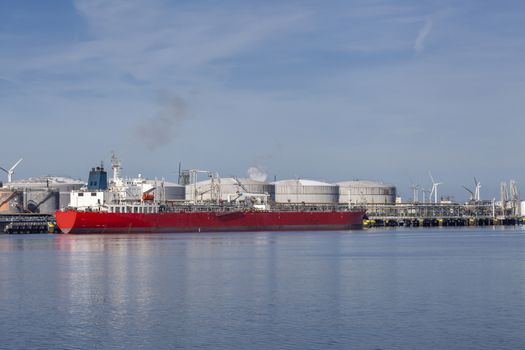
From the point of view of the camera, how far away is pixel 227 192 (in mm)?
130750

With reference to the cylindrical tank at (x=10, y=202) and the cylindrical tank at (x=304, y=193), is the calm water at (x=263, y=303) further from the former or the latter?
the cylindrical tank at (x=304, y=193)

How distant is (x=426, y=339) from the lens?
68.6 feet

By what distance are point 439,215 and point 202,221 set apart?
63.9 metres

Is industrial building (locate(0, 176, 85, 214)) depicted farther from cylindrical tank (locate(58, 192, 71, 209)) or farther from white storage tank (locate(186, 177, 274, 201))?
white storage tank (locate(186, 177, 274, 201))

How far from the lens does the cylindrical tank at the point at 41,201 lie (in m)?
111

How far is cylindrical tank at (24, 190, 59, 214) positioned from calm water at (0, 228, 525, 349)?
68.1 metres

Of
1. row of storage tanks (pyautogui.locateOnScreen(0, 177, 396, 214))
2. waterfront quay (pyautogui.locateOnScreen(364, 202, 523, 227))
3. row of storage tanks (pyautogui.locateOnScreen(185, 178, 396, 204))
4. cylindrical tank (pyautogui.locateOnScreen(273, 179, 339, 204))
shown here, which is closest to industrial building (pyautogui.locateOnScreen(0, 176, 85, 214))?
row of storage tanks (pyautogui.locateOnScreen(0, 177, 396, 214))

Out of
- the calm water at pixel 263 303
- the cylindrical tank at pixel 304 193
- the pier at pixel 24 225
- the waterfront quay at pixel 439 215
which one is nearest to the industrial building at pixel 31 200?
the pier at pixel 24 225

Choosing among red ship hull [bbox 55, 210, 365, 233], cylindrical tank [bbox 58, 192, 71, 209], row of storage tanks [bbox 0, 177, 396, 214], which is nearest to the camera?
red ship hull [bbox 55, 210, 365, 233]

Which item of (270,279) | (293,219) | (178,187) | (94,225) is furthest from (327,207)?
(270,279)

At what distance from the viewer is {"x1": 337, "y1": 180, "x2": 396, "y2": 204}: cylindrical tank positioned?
473 feet

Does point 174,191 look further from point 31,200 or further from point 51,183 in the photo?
point 31,200

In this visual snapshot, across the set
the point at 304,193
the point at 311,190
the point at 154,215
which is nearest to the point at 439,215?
the point at 311,190

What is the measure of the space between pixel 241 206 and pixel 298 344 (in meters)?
75.1
